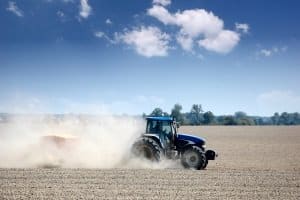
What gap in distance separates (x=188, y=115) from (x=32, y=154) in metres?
127

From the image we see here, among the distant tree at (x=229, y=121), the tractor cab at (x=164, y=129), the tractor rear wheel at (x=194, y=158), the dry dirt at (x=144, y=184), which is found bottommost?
the dry dirt at (x=144, y=184)

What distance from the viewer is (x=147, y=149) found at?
20.1m

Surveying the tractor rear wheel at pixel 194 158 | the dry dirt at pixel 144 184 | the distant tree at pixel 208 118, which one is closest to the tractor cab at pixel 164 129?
the tractor rear wheel at pixel 194 158

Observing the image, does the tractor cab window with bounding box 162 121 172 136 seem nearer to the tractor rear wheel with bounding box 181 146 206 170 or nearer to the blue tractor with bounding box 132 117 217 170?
the blue tractor with bounding box 132 117 217 170

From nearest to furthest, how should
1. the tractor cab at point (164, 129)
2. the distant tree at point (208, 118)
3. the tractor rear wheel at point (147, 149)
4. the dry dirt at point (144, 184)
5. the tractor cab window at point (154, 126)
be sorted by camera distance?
1. the dry dirt at point (144, 184)
2. the tractor rear wheel at point (147, 149)
3. the tractor cab at point (164, 129)
4. the tractor cab window at point (154, 126)
5. the distant tree at point (208, 118)

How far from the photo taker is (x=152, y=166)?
20156 millimetres

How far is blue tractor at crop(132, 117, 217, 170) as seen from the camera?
20.1 m

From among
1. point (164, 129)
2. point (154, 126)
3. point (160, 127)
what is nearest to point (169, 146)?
point (164, 129)

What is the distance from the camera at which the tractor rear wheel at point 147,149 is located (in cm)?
2003

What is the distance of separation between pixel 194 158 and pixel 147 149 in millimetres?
2121

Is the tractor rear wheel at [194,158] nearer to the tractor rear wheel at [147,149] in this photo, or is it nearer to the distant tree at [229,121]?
the tractor rear wheel at [147,149]

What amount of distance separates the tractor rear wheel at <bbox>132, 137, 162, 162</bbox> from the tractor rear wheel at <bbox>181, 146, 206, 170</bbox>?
1.17m

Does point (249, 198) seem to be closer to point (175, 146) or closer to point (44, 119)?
point (175, 146)

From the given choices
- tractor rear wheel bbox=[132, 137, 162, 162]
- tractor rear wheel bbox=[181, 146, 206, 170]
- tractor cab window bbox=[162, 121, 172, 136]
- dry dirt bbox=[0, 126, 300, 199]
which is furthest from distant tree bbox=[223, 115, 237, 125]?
dry dirt bbox=[0, 126, 300, 199]
